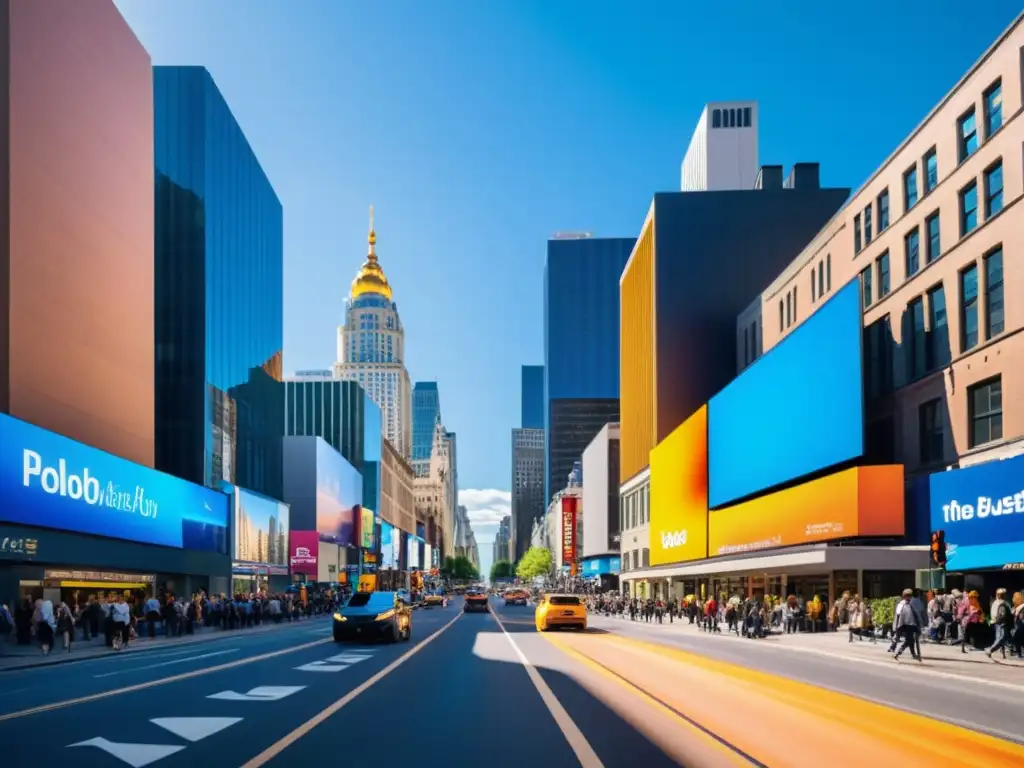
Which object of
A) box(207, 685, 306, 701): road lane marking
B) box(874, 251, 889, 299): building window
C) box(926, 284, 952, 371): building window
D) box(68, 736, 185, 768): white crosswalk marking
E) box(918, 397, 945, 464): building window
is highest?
box(874, 251, 889, 299): building window

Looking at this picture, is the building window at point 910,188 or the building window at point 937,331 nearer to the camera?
the building window at point 937,331

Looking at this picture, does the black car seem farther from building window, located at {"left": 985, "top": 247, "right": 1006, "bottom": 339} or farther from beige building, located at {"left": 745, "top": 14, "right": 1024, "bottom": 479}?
building window, located at {"left": 985, "top": 247, "right": 1006, "bottom": 339}

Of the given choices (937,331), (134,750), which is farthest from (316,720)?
(937,331)

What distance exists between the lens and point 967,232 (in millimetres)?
42281

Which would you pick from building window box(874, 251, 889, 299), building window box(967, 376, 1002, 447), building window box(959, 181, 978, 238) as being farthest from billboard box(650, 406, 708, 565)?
building window box(959, 181, 978, 238)

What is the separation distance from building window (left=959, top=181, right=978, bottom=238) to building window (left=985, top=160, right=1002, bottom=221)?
2.88ft

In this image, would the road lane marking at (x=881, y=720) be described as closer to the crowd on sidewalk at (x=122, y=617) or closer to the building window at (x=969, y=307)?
the crowd on sidewalk at (x=122, y=617)

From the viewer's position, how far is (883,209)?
52.5m

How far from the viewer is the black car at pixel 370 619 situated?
110 feet

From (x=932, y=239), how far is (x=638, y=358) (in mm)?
66899

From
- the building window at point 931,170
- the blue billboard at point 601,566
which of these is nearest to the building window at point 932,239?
the building window at point 931,170

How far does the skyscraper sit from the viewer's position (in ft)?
152

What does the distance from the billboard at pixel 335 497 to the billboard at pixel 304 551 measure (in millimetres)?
6513

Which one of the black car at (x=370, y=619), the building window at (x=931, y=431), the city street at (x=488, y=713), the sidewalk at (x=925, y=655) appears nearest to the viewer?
the city street at (x=488, y=713)
